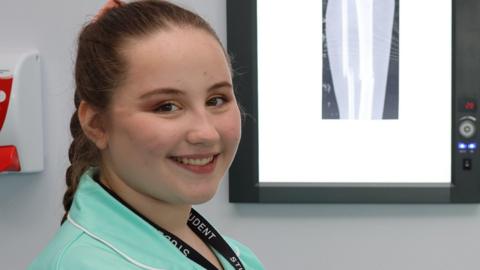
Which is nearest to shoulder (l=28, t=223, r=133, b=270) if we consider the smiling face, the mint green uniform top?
the mint green uniform top

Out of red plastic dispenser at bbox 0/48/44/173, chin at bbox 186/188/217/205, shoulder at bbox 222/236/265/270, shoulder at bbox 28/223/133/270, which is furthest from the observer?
red plastic dispenser at bbox 0/48/44/173

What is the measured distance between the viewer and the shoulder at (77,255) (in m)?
0.67

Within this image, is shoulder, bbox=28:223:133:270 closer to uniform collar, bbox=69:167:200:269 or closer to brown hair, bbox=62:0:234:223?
uniform collar, bbox=69:167:200:269

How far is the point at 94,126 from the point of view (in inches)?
31.2

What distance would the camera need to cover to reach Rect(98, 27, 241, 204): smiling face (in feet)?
2.39

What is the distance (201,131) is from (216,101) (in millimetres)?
67

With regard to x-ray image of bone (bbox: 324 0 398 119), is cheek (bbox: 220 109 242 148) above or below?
below

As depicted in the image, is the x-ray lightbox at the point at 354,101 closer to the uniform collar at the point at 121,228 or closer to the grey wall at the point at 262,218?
the grey wall at the point at 262,218

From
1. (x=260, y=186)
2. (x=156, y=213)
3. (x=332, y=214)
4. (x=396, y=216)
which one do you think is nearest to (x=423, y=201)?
(x=396, y=216)

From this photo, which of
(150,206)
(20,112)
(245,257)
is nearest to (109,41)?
(150,206)

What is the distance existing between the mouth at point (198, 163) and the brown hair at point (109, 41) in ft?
0.37

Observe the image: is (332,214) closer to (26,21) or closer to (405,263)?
(405,263)

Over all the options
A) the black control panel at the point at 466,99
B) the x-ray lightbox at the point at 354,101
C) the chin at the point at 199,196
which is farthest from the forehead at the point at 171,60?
the black control panel at the point at 466,99

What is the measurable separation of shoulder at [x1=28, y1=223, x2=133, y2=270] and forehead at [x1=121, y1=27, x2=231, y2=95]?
185 millimetres
